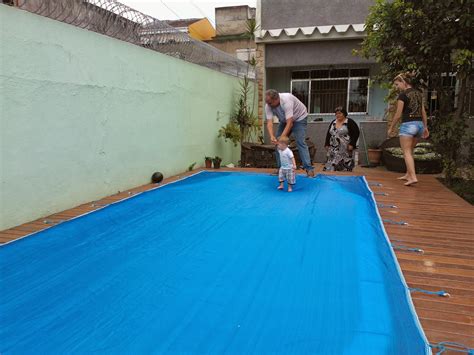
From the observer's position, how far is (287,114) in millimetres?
5070

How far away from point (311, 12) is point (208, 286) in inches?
355

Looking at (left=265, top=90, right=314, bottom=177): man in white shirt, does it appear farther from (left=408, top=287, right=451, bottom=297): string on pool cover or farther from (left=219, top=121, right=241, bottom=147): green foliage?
(left=408, top=287, right=451, bottom=297): string on pool cover

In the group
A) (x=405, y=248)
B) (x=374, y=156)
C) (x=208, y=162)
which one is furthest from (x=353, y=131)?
(x=374, y=156)

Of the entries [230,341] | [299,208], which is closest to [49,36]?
[299,208]

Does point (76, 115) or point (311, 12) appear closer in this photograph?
point (76, 115)

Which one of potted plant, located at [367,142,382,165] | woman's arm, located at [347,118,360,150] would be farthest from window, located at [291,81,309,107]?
woman's arm, located at [347,118,360,150]

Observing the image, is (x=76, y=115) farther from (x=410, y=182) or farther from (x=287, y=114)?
(x=410, y=182)

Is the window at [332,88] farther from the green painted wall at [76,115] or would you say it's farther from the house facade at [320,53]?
the green painted wall at [76,115]

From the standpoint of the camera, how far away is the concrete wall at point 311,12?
9.18m

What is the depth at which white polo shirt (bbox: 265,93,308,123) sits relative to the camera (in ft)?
16.7

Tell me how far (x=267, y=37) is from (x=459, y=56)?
5408 millimetres

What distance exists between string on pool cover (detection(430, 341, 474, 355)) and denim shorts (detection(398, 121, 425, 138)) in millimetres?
3845

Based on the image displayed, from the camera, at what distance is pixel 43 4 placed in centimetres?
356

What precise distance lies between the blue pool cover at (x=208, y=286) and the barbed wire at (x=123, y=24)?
206 cm
